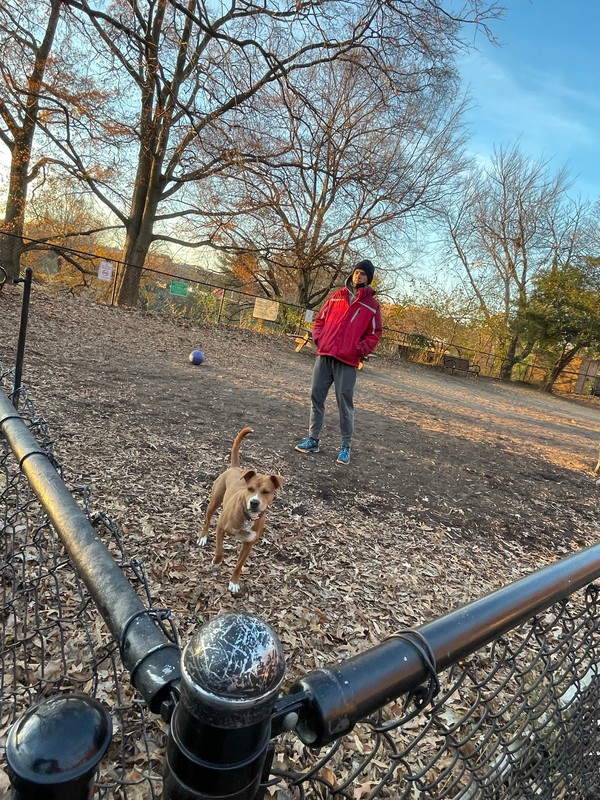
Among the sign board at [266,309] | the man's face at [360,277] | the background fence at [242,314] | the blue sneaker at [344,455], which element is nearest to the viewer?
the man's face at [360,277]

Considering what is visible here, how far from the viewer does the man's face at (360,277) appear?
15.9 ft

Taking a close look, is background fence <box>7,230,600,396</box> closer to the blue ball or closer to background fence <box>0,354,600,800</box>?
the blue ball

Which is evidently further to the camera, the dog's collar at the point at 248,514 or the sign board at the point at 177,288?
the sign board at the point at 177,288

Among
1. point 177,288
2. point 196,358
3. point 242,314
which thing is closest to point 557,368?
point 242,314

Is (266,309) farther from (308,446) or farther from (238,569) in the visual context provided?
(238,569)

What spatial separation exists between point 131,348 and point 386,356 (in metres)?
12.9

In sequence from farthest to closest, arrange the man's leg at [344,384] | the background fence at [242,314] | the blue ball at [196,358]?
the background fence at [242,314]
the blue ball at [196,358]
the man's leg at [344,384]

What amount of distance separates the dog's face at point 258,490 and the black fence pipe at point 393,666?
6.47 feet

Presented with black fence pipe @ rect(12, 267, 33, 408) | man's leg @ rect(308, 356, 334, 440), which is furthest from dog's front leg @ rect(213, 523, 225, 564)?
man's leg @ rect(308, 356, 334, 440)

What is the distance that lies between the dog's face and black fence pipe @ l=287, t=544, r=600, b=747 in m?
1.97

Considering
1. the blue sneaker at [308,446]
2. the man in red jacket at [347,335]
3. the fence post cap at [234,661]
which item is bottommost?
the blue sneaker at [308,446]

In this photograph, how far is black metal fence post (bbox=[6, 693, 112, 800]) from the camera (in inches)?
18.3

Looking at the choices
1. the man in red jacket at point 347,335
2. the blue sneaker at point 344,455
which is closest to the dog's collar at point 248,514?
the man in red jacket at point 347,335

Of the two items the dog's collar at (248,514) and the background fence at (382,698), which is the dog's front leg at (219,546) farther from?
the background fence at (382,698)
